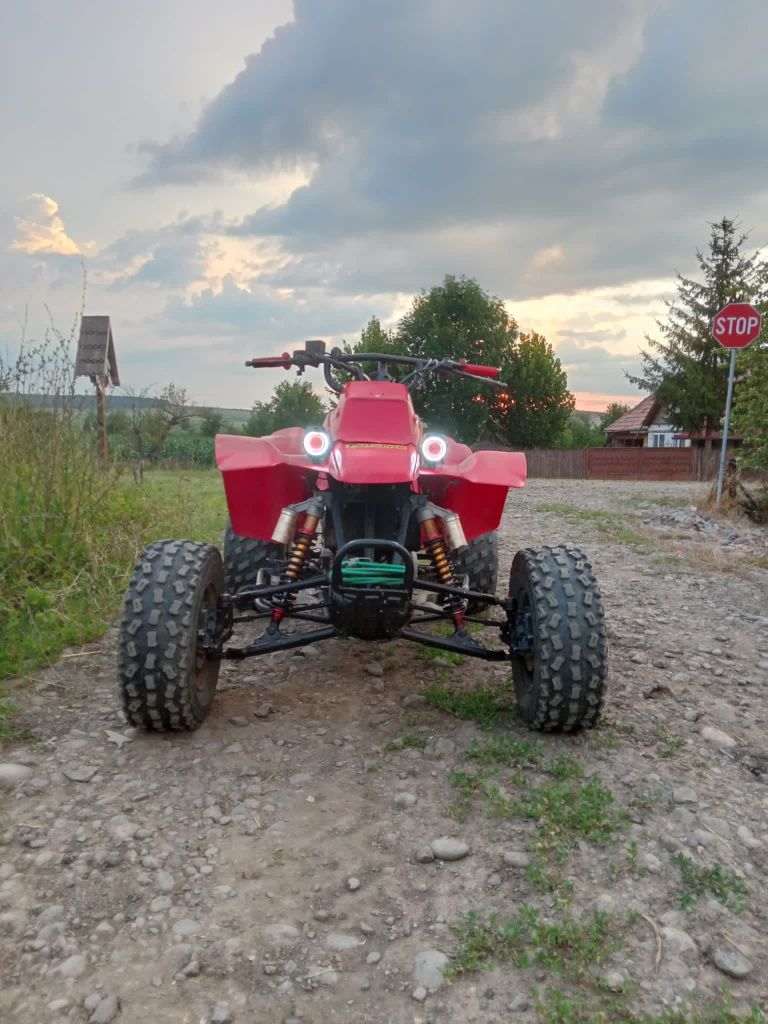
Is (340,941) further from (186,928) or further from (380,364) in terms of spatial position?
(380,364)

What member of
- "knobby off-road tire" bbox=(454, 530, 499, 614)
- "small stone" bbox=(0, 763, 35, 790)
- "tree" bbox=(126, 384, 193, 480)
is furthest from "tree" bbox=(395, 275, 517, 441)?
"small stone" bbox=(0, 763, 35, 790)

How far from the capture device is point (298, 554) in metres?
3.53

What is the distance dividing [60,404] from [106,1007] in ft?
15.6

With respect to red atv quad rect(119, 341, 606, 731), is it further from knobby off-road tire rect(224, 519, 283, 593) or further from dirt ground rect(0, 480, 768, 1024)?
knobby off-road tire rect(224, 519, 283, 593)

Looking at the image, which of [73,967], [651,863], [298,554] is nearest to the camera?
[73,967]

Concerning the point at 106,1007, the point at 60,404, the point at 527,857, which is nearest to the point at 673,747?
the point at 527,857

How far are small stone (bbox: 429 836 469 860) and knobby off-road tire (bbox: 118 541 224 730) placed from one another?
116 cm

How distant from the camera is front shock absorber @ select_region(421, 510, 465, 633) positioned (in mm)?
3498

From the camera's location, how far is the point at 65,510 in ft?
18.2

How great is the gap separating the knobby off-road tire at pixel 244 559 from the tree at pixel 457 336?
33770 millimetres

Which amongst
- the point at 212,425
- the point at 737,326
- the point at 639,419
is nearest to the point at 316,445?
the point at 737,326

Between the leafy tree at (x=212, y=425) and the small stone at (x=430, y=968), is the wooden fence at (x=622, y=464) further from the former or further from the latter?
the small stone at (x=430, y=968)

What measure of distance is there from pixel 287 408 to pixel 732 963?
57514 millimetres

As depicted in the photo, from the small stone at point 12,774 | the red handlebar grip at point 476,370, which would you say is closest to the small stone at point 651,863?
the small stone at point 12,774
